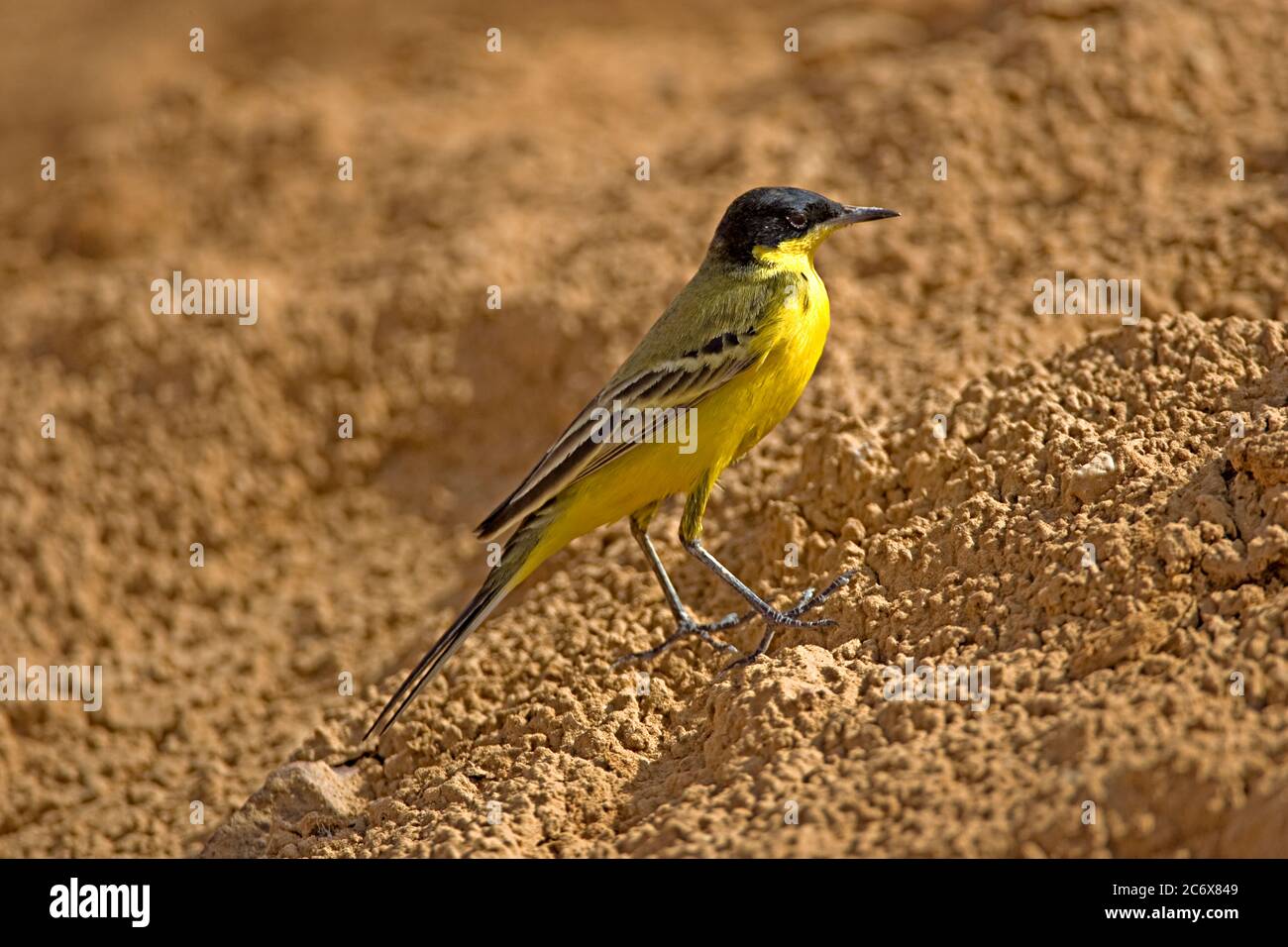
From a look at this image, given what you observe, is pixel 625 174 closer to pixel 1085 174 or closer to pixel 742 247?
pixel 1085 174

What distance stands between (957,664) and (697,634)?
1.39 m

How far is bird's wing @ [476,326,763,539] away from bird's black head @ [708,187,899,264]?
59cm

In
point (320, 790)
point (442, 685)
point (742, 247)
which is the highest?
point (742, 247)

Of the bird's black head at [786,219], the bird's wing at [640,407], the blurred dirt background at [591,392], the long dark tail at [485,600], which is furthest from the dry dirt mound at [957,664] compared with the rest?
the bird's black head at [786,219]

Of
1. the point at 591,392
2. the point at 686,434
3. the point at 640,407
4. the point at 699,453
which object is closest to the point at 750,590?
the point at 699,453

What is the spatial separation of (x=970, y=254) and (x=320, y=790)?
5.25 metres

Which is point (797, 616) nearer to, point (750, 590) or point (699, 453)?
point (750, 590)

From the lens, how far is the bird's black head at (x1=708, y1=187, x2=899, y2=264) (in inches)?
251

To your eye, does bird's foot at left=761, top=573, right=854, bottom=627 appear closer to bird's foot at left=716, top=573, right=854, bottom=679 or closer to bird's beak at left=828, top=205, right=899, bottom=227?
bird's foot at left=716, top=573, right=854, bottom=679

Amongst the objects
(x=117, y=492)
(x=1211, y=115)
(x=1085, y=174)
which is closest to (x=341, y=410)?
(x=117, y=492)

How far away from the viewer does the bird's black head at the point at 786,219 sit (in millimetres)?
6387

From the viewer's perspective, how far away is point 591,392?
8.44 meters

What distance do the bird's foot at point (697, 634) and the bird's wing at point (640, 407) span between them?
32.2 inches

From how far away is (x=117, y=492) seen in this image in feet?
28.1
